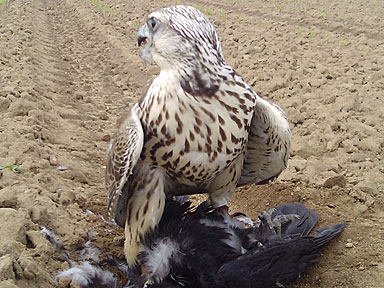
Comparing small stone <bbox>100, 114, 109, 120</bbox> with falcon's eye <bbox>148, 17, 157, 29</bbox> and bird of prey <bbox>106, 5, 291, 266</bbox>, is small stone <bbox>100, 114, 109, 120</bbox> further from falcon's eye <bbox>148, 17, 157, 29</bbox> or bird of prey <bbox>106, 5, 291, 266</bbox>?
falcon's eye <bbox>148, 17, 157, 29</bbox>

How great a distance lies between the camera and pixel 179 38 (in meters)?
2.40

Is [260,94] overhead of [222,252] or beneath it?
overhead

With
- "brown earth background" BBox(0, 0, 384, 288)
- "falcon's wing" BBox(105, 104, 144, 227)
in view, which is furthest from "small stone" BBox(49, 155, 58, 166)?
"falcon's wing" BBox(105, 104, 144, 227)

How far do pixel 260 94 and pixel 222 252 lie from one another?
3.45m

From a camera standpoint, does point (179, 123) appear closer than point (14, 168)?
Yes

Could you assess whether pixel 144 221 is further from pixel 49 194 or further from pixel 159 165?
pixel 49 194

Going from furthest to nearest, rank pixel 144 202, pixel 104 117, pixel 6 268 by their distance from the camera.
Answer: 1. pixel 104 117
2. pixel 144 202
3. pixel 6 268

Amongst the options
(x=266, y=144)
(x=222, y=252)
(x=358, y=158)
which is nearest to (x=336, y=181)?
(x=358, y=158)

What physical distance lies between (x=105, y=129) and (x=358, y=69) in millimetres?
3675

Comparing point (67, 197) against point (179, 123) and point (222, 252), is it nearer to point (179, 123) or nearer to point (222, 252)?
point (222, 252)

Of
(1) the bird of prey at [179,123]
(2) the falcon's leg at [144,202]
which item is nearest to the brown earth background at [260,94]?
(2) the falcon's leg at [144,202]

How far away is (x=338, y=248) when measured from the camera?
10.3 ft

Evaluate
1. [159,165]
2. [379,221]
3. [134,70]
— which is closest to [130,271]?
[159,165]

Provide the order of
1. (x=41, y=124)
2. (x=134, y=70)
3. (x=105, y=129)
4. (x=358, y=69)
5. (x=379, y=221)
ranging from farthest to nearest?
(x=134, y=70), (x=358, y=69), (x=105, y=129), (x=41, y=124), (x=379, y=221)
